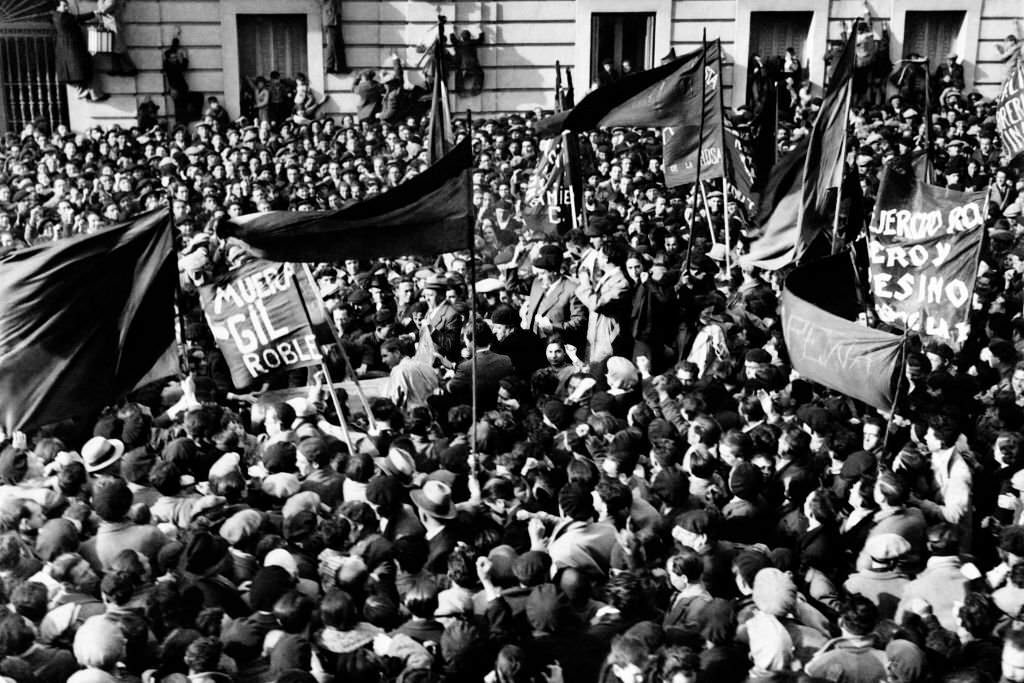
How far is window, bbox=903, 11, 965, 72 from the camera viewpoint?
24.1m

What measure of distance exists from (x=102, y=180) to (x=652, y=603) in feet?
47.5

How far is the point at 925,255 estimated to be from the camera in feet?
26.8

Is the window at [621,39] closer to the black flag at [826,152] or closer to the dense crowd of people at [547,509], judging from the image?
the black flag at [826,152]

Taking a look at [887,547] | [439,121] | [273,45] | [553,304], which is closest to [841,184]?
[553,304]

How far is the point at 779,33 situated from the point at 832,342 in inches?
733

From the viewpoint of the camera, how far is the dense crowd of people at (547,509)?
470cm

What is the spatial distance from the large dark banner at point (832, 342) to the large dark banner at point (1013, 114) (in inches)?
116

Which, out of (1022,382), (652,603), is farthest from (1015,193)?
(652,603)

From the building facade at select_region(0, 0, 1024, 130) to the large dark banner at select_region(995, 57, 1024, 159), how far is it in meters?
13.9

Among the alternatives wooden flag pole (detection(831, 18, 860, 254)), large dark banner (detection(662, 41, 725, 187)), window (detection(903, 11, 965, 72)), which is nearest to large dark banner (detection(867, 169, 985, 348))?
wooden flag pole (detection(831, 18, 860, 254))

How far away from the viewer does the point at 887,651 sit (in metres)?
4.51

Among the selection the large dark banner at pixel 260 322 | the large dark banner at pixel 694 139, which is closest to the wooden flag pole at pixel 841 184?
the large dark banner at pixel 694 139

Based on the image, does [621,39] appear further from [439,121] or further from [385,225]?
[385,225]

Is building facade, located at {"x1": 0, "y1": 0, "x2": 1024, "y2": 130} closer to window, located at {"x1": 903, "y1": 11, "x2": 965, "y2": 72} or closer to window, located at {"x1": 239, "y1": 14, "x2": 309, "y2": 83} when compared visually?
window, located at {"x1": 903, "y1": 11, "x2": 965, "y2": 72}
